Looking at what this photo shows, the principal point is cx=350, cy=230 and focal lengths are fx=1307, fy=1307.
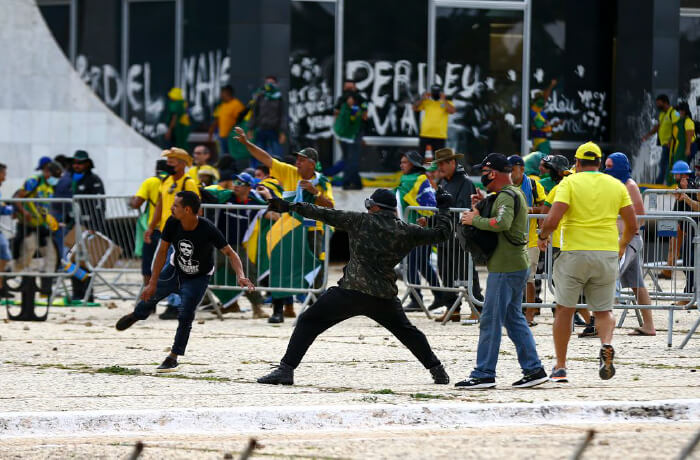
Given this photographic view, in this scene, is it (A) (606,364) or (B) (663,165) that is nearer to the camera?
(A) (606,364)

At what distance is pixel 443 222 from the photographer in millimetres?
9336

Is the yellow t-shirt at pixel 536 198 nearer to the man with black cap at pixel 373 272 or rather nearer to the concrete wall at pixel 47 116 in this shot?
the man with black cap at pixel 373 272

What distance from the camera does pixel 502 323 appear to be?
943 centimetres

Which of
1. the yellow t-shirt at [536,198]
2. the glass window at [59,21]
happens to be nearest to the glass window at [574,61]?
the glass window at [59,21]

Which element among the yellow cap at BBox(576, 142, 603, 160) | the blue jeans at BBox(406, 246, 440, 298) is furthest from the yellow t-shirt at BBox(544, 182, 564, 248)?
the yellow cap at BBox(576, 142, 603, 160)

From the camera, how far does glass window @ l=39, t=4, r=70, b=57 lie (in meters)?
24.6

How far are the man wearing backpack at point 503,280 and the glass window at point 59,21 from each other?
16799 mm

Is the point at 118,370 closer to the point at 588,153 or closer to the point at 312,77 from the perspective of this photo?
the point at 588,153

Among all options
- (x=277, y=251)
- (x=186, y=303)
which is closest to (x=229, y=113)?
(x=277, y=251)

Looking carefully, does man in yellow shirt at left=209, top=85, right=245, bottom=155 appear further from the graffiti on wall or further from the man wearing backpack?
the man wearing backpack

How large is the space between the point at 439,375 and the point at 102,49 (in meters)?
16.6

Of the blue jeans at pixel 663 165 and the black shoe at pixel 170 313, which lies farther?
the blue jeans at pixel 663 165

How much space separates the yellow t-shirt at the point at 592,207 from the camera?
30.8 feet

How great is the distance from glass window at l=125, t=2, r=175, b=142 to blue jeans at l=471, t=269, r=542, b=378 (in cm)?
1566
